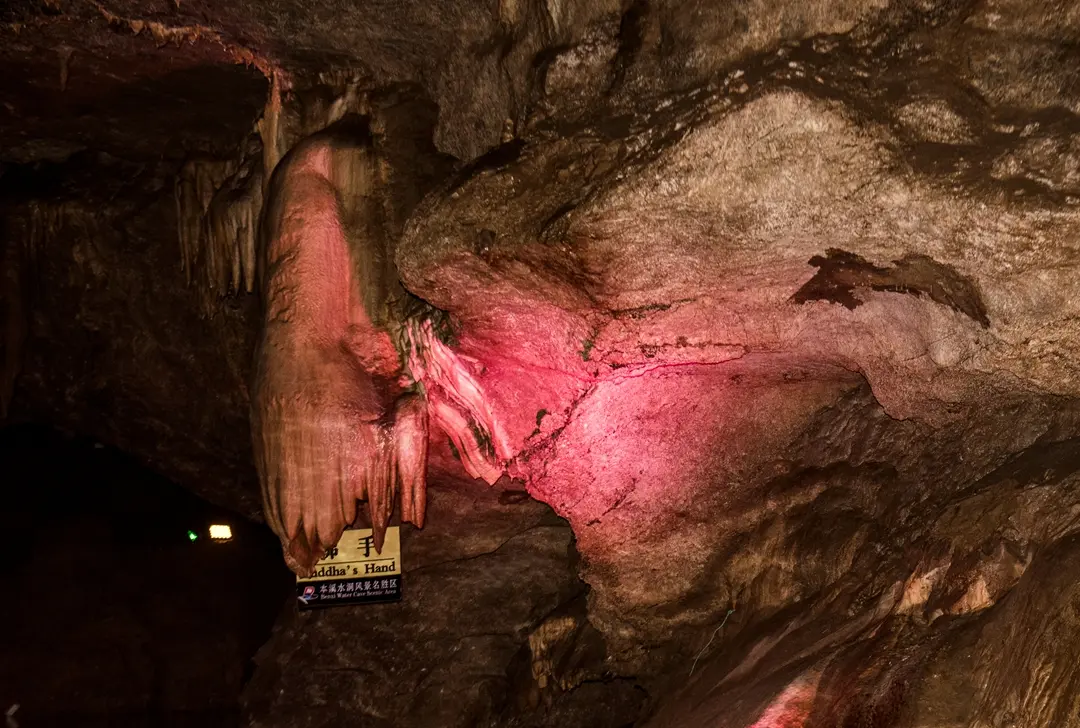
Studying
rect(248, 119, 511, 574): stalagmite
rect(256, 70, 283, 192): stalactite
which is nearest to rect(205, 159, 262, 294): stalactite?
rect(256, 70, 283, 192): stalactite

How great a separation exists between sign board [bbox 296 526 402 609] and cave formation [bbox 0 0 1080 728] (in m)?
0.25

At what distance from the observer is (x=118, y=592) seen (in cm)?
858

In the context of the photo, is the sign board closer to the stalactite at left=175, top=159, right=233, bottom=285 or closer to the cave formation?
the cave formation

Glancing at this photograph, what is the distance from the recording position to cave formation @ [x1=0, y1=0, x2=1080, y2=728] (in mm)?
3049

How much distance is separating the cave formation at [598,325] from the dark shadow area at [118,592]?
4.65 ft

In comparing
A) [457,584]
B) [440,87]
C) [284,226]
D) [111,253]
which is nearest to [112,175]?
[111,253]

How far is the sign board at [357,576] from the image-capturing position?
6.62 meters

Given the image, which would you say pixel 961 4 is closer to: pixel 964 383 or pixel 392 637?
pixel 964 383

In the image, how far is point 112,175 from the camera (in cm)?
691

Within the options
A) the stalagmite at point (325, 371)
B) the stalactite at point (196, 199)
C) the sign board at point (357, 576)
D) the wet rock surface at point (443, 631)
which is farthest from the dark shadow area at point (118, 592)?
the stalagmite at point (325, 371)

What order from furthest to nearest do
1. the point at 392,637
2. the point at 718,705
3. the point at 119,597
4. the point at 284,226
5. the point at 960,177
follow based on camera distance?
the point at 119,597 < the point at 392,637 < the point at 284,226 < the point at 718,705 < the point at 960,177

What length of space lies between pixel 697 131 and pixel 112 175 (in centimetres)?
518

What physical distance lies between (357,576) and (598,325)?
342cm

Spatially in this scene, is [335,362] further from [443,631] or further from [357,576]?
[443,631]
